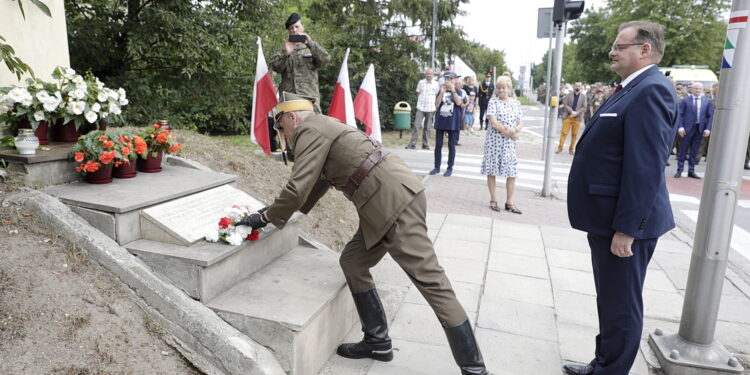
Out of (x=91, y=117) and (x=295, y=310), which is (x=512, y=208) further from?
(x=91, y=117)

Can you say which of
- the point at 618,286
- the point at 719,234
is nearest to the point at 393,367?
the point at 618,286

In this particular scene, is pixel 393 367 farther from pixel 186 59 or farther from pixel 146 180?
pixel 186 59

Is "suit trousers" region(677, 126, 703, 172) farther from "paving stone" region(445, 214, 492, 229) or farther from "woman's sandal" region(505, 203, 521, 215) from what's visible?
"paving stone" region(445, 214, 492, 229)

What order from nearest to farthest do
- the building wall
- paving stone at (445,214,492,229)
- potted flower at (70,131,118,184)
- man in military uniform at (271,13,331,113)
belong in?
potted flower at (70,131,118,184) → the building wall → man in military uniform at (271,13,331,113) → paving stone at (445,214,492,229)

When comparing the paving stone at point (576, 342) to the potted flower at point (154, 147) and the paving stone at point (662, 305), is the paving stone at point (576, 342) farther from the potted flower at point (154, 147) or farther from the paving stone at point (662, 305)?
the potted flower at point (154, 147)

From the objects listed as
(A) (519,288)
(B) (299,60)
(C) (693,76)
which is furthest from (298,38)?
(C) (693,76)

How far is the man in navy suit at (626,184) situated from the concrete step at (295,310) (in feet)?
5.35

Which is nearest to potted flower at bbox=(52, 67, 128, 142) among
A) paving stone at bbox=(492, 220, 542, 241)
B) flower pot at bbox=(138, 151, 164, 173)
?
flower pot at bbox=(138, 151, 164, 173)

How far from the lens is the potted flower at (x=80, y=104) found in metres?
4.26

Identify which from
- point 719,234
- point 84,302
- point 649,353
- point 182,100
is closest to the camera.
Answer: point 84,302

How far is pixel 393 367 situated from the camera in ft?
11.0

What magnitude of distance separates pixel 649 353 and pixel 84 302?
11.8ft

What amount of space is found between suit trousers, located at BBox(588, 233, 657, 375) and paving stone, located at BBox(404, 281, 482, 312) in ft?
4.40

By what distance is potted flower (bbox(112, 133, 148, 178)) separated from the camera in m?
4.07
